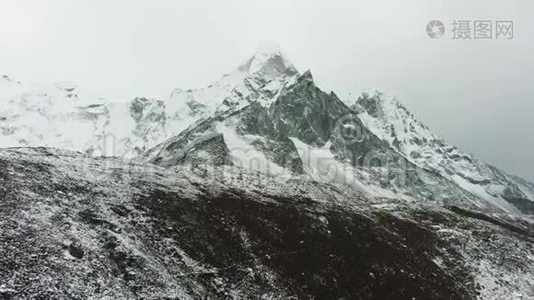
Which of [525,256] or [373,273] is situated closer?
[373,273]

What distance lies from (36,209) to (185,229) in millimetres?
9531

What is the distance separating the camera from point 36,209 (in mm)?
33719

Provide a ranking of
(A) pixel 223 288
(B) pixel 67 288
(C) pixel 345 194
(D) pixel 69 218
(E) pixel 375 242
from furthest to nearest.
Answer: (C) pixel 345 194, (E) pixel 375 242, (D) pixel 69 218, (A) pixel 223 288, (B) pixel 67 288

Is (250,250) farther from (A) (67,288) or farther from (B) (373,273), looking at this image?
(A) (67,288)

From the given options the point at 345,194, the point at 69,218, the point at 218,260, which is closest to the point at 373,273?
the point at 218,260

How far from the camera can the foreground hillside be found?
29703 millimetres

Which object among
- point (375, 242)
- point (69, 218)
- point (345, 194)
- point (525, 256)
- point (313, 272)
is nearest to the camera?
point (69, 218)

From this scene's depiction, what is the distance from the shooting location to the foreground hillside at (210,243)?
97.5ft

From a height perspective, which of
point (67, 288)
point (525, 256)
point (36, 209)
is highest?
point (36, 209)

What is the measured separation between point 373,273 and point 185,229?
43.4ft

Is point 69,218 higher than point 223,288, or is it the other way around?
point 69,218

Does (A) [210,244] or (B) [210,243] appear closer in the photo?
(A) [210,244]

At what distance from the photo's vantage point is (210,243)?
3712 centimetres

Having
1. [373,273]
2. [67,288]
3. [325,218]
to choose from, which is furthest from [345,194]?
[67,288]
